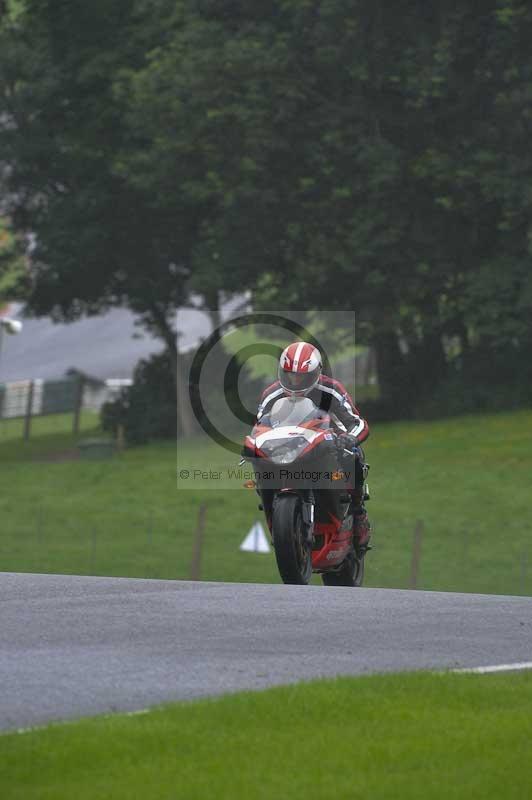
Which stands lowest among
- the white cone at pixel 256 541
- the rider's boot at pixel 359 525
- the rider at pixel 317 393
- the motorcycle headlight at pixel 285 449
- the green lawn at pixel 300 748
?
the green lawn at pixel 300 748

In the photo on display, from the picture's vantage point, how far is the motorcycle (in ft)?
48.8

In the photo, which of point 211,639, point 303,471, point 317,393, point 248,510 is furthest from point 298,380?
point 248,510

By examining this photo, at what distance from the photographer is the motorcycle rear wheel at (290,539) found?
14750 millimetres

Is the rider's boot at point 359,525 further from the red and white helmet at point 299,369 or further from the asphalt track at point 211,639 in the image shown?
the asphalt track at point 211,639

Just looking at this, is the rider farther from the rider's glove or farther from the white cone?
the white cone

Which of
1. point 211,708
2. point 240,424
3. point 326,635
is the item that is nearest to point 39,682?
point 211,708

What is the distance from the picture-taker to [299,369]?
15.1m

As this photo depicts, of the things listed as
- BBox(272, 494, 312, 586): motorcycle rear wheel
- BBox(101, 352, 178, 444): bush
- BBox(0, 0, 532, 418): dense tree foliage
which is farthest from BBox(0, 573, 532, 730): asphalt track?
BBox(101, 352, 178, 444): bush

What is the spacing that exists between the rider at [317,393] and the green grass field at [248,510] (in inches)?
616

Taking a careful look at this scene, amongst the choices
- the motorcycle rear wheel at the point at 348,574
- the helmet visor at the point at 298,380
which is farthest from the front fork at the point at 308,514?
the motorcycle rear wheel at the point at 348,574

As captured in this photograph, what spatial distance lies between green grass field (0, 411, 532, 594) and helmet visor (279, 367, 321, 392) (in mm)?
16367

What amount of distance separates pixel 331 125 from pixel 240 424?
9.30 m

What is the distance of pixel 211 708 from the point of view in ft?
29.7

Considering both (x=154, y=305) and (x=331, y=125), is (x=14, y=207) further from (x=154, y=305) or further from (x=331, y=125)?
(x=331, y=125)
